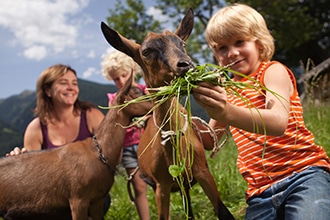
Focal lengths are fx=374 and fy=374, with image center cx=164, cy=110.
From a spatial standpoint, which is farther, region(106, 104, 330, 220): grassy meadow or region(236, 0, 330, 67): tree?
region(236, 0, 330, 67): tree

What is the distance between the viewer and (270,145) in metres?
2.48

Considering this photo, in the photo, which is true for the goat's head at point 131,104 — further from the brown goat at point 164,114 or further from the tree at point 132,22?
the tree at point 132,22

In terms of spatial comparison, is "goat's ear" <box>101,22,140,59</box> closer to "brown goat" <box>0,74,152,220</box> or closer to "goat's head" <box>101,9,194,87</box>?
"goat's head" <box>101,9,194,87</box>

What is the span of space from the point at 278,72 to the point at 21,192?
2.70m

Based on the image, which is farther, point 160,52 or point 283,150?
point 283,150

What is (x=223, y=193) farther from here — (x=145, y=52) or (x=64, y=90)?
(x=145, y=52)

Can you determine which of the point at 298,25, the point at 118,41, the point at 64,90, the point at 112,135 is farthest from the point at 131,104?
the point at 298,25

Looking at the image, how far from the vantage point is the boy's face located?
8.23ft

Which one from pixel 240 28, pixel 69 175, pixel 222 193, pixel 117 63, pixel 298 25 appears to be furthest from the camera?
pixel 298 25

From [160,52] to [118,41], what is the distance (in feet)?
1.52

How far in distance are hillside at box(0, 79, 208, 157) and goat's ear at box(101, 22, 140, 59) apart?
50.0 meters

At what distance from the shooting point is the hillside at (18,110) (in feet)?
224

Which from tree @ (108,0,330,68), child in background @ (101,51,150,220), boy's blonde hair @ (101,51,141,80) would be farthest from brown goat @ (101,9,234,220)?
tree @ (108,0,330,68)

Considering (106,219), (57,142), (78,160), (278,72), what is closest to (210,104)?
(278,72)
